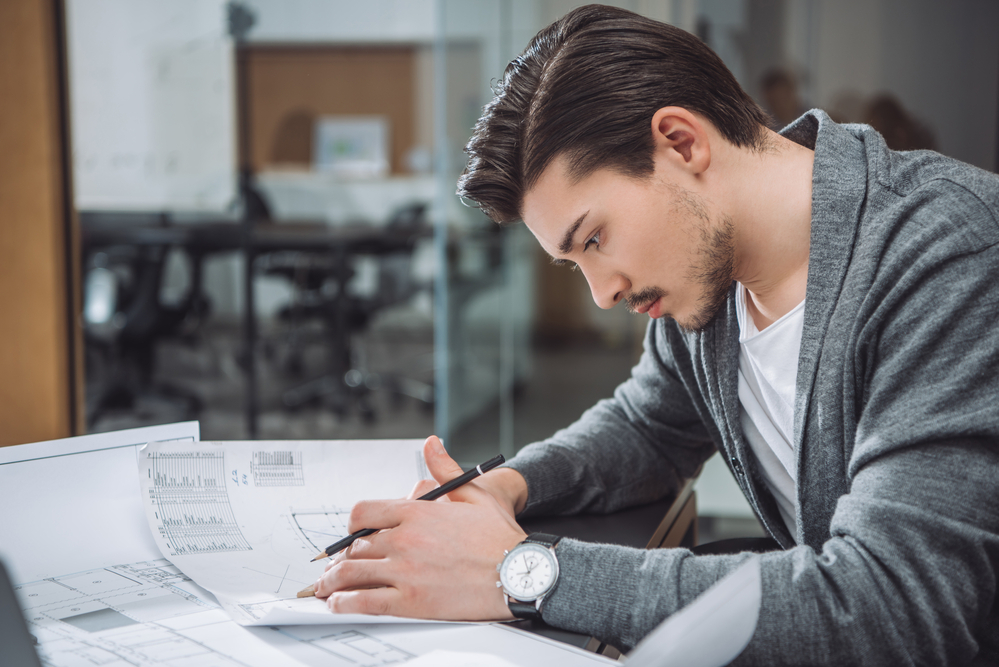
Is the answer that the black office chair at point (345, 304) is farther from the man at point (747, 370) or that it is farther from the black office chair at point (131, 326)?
the man at point (747, 370)

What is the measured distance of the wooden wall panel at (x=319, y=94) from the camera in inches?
240

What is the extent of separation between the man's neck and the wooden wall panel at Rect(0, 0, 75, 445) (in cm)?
205

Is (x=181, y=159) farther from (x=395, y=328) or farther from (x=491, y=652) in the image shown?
(x=491, y=652)

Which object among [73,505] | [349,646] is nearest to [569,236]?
[349,646]

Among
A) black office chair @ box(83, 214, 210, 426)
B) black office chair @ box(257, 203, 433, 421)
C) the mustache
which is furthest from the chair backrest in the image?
black office chair @ box(83, 214, 210, 426)

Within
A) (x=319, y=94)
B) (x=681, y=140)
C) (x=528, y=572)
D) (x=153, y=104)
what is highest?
(x=319, y=94)

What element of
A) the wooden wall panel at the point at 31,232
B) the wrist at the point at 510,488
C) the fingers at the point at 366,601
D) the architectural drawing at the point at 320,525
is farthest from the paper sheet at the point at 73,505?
the wooden wall panel at the point at 31,232

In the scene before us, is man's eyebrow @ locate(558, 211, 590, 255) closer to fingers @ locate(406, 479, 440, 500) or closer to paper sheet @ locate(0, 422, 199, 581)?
fingers @ locate(406, 479, 440, 500)

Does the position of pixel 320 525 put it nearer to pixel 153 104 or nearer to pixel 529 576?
pixel 529 576

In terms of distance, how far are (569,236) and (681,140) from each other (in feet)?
0.50

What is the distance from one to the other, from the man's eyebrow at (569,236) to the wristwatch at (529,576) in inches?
12.4

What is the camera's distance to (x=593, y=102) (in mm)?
827

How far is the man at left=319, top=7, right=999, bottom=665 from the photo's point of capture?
62 cm

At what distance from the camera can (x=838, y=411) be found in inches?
29.8
